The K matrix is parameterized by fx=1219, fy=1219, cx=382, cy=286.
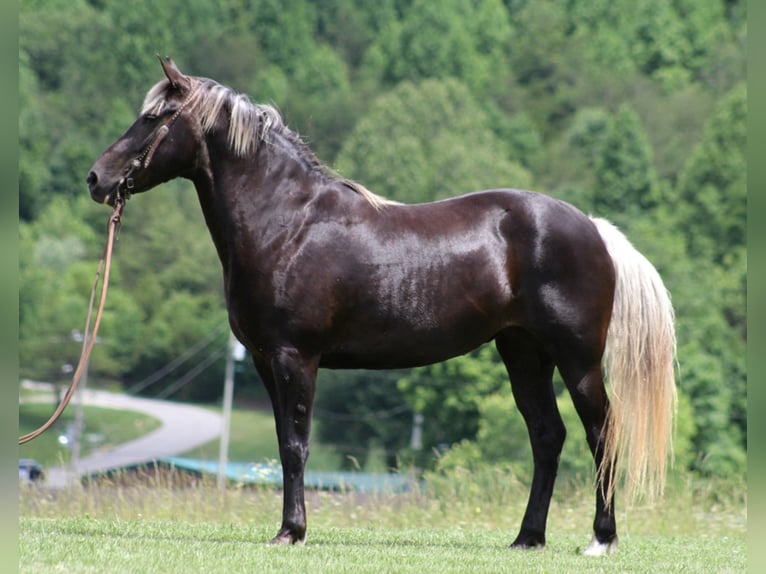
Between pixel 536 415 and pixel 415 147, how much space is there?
80.7m

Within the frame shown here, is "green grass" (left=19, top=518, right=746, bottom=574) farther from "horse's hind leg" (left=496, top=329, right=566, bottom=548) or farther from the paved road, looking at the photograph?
the paved road

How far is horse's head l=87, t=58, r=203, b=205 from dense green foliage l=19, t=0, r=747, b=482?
33.6m

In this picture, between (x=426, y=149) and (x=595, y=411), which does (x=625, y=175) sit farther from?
(x=595, y=411)

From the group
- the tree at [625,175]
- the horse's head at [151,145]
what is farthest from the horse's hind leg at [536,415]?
the tree at [625,175]

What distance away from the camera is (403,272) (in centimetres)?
746

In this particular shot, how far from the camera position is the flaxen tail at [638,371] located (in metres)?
7.59

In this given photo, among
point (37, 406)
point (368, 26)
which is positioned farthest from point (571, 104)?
point (37, 406)

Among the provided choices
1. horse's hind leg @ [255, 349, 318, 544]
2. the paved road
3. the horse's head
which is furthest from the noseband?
the paved road

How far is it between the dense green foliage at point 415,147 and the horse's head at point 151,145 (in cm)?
3362

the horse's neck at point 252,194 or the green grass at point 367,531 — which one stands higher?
the horse's neck at point 252,194

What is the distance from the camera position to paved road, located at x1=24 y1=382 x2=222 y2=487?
67.7m

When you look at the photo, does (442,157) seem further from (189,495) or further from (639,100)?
(189,495)

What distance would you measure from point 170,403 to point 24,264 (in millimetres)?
13199

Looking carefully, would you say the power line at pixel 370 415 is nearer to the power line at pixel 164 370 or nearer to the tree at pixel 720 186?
the power line at pixel 164 370
